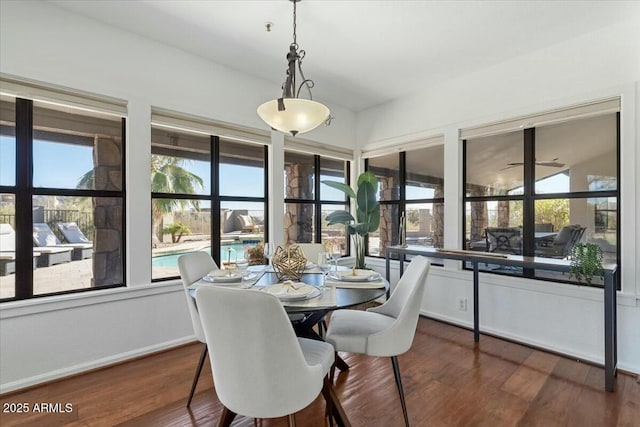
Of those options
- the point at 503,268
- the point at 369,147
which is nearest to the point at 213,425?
the point at 503,268

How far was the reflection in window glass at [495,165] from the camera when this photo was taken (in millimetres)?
3227

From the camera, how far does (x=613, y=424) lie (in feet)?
6.14

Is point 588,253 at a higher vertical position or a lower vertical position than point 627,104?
lower

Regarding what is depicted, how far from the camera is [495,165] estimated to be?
3.39 meters

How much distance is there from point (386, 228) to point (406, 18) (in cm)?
269

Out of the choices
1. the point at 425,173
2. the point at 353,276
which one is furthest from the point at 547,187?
the point at 353,276

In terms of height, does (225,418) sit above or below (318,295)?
below

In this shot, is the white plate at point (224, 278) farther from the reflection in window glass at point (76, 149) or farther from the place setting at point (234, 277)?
the reflection in window glass at point (76, 149)

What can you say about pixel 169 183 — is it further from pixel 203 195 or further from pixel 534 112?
pixel 534 112

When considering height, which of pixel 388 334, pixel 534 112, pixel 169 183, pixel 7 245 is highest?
pixel 534 112

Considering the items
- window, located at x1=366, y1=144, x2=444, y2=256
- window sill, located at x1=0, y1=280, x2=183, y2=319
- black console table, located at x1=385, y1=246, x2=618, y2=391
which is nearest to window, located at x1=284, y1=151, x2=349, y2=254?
window, located at x1=366, y1=144, x2=444, y2=256

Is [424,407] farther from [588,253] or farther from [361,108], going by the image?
[361,108]

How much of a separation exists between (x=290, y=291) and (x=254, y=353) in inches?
20.2

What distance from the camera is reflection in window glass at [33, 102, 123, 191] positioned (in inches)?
96.0
